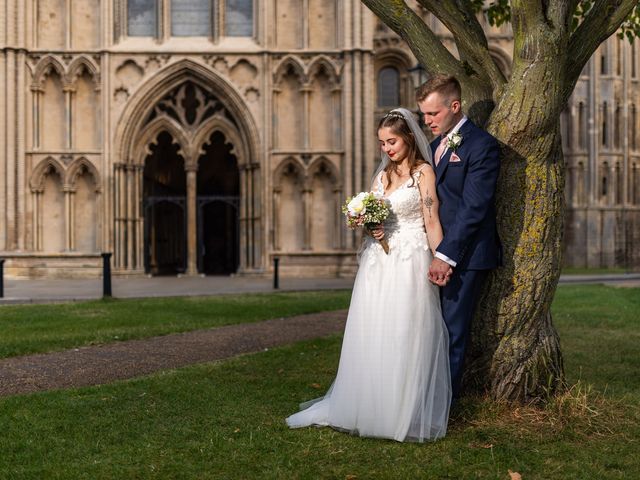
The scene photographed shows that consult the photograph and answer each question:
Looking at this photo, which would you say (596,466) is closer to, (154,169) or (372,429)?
(372,429)

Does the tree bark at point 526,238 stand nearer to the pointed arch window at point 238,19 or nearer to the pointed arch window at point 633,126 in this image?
the pointed arch window at point 238,19

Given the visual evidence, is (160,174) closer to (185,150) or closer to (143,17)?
(185,150)

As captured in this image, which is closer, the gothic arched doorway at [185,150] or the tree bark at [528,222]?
the tree bark at [528,222]

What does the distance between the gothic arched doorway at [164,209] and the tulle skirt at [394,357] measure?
20.6m

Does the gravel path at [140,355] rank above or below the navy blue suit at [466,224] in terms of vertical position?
below

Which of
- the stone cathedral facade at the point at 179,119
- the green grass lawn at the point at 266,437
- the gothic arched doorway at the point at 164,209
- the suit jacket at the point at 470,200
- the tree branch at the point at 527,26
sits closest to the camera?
the green grass lawn at the point at 266,437

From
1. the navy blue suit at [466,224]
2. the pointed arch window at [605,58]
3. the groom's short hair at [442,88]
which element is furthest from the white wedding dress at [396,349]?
the pointed arch window at [605,58]

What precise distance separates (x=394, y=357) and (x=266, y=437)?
94 centimetres

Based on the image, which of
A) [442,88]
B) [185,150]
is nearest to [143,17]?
[185,150]

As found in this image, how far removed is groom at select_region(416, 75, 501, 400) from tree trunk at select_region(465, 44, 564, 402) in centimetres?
29

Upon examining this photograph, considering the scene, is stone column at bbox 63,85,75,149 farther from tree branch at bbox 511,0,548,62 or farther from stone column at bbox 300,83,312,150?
tree branch at bbox 511,0,548,62

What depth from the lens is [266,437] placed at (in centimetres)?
445

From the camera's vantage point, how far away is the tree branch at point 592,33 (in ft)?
17.4

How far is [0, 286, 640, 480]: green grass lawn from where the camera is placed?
3855mm
